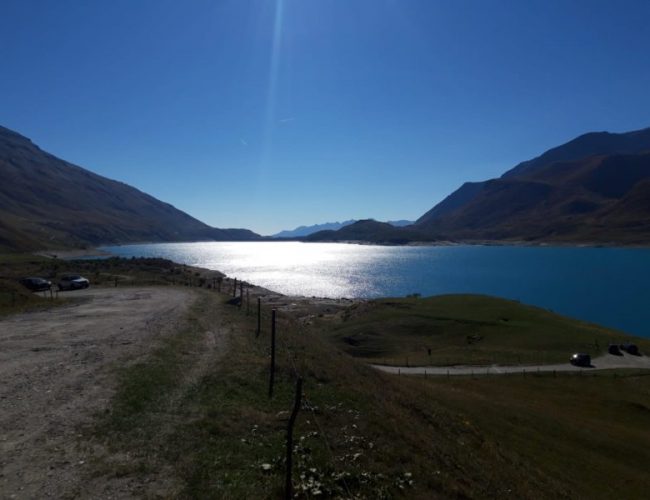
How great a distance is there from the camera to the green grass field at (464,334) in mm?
65438

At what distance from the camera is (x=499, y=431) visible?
3081 cm

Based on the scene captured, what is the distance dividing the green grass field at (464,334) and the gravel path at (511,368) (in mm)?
1991

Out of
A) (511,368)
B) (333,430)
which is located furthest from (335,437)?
(511,368)

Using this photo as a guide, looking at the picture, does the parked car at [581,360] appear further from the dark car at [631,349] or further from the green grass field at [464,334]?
the dark car at [631,349]

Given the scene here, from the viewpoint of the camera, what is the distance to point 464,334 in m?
77.0

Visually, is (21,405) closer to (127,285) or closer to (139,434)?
(139,434)

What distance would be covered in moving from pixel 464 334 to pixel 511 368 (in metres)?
18.5

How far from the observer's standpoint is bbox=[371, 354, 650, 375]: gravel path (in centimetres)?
5606

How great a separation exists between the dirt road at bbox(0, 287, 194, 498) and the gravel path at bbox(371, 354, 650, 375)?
30928 millimetres

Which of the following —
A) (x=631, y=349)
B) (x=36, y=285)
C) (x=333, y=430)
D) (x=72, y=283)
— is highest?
(x=72, y=283)

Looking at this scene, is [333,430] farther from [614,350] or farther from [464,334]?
[614,350]

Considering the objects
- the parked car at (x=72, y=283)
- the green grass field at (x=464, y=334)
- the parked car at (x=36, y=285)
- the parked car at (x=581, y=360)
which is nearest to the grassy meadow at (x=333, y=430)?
the parked car at (x=581, y=360)

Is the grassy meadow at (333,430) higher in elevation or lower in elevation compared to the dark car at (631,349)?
higher

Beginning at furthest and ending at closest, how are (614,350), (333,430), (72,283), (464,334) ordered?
(464,334), (614,350), (72,283), (333,430)
